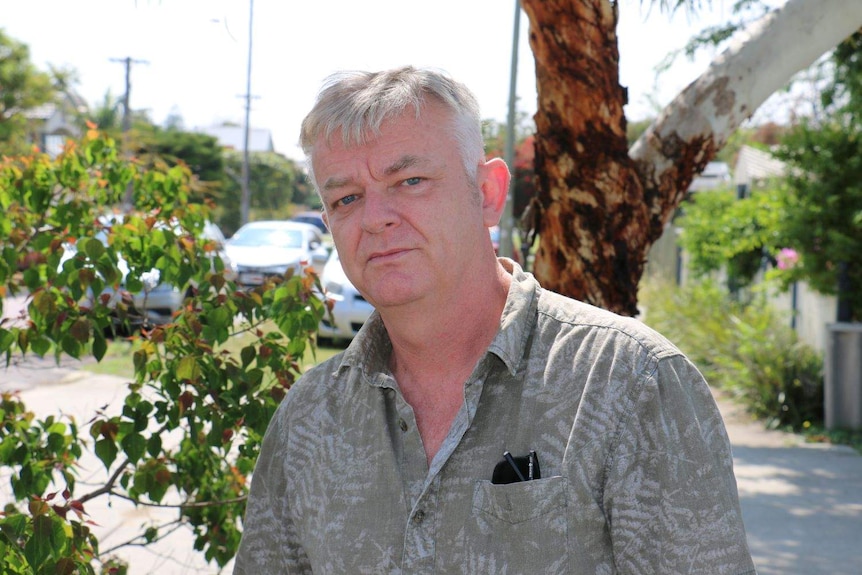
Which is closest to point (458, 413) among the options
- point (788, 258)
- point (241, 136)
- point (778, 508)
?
point (778, 508)

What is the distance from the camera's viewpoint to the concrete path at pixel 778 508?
562 cm

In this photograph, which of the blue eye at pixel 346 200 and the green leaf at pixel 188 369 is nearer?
the blue eye at pixel 346 200

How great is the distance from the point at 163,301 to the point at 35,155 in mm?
9769

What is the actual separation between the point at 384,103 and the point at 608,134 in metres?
2.07

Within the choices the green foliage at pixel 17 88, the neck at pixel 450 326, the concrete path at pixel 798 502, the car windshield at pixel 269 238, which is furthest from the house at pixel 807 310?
the green foliage at pixel 17 88

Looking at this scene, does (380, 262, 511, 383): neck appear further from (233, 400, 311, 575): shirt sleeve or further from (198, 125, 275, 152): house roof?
(198, 125, 275, 152): house roof

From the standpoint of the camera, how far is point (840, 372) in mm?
8891

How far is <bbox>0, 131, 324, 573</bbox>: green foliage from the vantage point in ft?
10.8

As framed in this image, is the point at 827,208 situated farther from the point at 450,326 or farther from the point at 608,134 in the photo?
the point at 450,326

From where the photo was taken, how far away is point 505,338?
6.52 feet

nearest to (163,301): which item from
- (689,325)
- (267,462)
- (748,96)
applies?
(689,325)

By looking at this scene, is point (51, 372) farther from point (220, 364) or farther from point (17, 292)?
point (220, 364)

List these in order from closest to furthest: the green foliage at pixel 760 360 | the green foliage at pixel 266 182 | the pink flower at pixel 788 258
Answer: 1. the green foliage at pixel 760 360
2. the pink flower at pixel 788 258
3. the green foliage at pixel 266 182

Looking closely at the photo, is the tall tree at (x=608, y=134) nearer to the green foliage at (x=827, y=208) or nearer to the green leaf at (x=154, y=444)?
the green leaf at (x=154, y=444)
